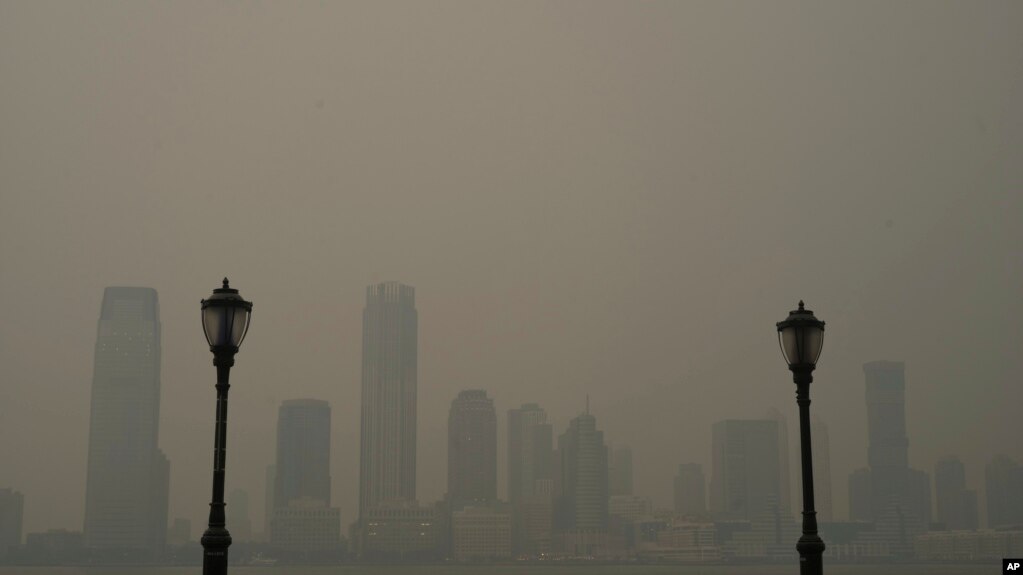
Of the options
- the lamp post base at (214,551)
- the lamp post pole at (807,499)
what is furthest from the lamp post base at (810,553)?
the lamp post base at (214,551)

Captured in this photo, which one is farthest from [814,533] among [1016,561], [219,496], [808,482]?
[219,496]

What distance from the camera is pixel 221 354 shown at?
Result: 1630 cm

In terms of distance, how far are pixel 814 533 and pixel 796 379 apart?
214 cm

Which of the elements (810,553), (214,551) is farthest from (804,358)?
(214,551)

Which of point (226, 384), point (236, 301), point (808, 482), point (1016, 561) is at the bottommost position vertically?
point (1016, 561)

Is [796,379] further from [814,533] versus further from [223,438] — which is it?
[223,438]

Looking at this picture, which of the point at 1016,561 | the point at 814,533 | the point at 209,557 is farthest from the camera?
the point at 1016,561

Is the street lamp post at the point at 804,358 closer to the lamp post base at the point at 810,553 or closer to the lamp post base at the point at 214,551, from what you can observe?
the lamp post base at the point at 810,553

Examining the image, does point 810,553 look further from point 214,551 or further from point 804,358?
point 214,551

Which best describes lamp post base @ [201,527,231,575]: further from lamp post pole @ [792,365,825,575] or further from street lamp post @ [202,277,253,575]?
lamp post pole @ [792,365,825,575]

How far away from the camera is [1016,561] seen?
61.5 ft

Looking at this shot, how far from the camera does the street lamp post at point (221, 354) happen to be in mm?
15930

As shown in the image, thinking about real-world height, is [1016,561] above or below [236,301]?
below

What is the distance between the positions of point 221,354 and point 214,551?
255 cm
